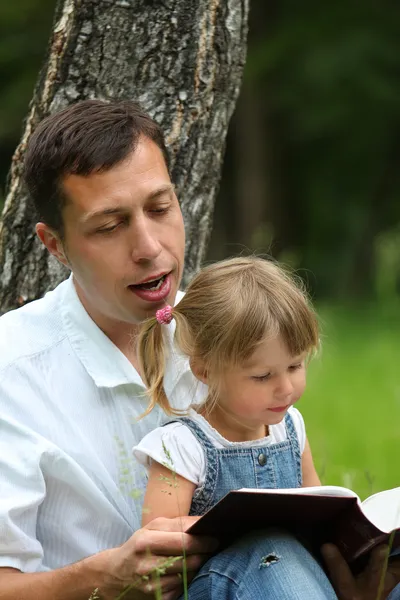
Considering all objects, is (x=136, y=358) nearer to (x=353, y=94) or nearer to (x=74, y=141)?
(x=74, y=141)

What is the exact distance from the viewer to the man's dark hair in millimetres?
2953

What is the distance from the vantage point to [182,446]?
110 inches

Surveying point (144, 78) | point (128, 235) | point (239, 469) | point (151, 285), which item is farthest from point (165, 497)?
point (144, 78)

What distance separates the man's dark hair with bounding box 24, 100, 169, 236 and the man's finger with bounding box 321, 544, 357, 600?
1083mm

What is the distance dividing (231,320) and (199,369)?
6.9 inches

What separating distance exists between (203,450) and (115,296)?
0.47 metres

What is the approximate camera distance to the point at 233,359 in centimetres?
282

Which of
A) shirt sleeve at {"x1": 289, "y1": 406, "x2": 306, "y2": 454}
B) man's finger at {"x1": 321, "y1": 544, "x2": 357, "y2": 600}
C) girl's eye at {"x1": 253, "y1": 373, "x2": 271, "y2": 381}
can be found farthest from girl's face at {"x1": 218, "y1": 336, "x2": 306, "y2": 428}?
man's finger at {"x1": 321, "y1": 544, "x2": 357, "y2": 600}

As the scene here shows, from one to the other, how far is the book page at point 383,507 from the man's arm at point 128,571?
403 mm

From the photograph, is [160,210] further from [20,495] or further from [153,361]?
[20,495]

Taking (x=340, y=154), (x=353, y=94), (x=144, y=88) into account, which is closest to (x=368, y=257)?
(x=340, y=154)

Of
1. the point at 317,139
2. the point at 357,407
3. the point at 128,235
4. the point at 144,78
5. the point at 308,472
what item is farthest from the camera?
the point at 317,139

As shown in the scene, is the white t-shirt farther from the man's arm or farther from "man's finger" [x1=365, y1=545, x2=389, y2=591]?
"man's finger" [x1=365, y1=545, x2=389, y2=591]

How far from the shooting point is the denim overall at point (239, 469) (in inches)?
111
